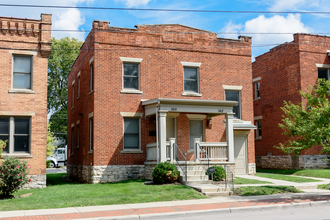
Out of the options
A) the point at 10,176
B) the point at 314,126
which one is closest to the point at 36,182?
the point at 10,176

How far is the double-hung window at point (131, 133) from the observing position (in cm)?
1962

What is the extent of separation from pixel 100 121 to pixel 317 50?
16163 millimetres

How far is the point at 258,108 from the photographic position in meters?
28.9

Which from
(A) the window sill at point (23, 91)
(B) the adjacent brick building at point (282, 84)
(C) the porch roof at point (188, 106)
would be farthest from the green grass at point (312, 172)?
(A) the window sill at point (23, 91)

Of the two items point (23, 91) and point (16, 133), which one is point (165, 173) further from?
point (23, 91)

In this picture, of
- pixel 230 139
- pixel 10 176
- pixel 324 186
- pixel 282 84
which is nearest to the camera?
pixel 10 176

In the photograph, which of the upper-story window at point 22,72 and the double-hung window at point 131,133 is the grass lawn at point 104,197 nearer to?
the double-hung window at point 131,133

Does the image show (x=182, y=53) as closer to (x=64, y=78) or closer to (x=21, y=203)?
(x=21, y=203)

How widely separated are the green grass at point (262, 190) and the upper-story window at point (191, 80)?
773 cm

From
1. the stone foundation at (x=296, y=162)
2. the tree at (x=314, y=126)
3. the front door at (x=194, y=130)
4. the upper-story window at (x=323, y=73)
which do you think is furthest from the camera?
the upper-story window at (x=323, y=73)

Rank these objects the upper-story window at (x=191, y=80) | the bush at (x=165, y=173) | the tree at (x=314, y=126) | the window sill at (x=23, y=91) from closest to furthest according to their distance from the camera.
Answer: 1. the tree at (x=314, y=126)
2. the bush at (x=165, y=173)
3. the window sill at (x=23, y=91)
4. the upper-story window at (x=191, y=80)

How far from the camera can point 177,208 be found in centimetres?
1130

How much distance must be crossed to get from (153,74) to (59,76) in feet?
82.3

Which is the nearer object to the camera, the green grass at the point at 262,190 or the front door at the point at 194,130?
the green grass at the point at 262,190
